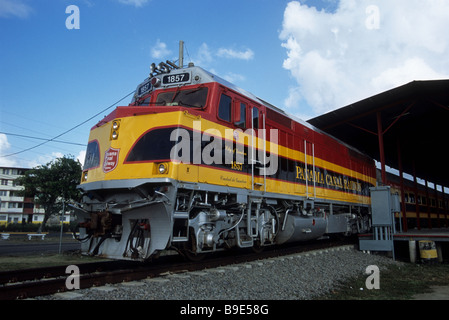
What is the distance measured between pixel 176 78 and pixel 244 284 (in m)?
4.90

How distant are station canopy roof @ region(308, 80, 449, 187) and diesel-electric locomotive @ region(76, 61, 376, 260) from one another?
6674 mm

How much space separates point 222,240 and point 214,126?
8.23 feet

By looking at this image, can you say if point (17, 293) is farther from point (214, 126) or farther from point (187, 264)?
point (214, 126)

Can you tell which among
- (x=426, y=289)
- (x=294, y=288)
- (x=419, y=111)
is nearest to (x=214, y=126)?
(x=294, y=288)

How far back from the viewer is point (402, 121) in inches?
696

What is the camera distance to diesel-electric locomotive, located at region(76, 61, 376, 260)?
6410 millimetres

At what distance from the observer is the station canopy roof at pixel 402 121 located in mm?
14219

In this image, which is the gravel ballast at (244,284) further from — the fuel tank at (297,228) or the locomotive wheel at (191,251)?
the fuel tank at (297,228)

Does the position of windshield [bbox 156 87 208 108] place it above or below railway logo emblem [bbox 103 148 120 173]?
above

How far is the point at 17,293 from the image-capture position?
4.77 m

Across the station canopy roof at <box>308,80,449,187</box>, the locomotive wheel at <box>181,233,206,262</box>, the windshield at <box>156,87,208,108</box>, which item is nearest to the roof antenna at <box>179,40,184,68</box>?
the station canopy roof at <box>308,80,449,187</box>
